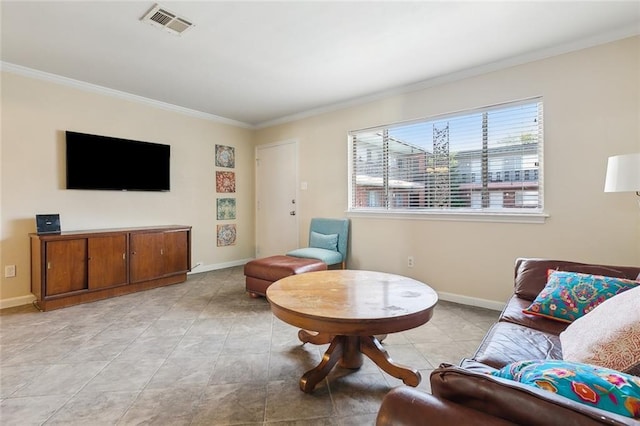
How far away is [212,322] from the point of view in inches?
105

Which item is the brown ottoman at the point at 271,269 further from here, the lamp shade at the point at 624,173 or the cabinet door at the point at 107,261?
the lamp shade at the point at 624,173

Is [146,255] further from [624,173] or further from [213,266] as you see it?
[624,173]

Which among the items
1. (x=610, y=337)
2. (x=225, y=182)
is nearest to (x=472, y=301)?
(x=610, y=337)

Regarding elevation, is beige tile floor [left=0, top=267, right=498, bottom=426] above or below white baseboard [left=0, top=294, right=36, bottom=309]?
below

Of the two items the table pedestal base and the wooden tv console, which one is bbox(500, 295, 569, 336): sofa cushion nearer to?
the table pedestal base

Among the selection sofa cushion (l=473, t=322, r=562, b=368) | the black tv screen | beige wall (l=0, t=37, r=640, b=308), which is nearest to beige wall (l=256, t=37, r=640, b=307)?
beige wall (l=0, t=37, r=640, b=308)

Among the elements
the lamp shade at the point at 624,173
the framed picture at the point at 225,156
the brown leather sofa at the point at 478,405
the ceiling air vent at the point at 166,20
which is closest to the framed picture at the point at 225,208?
the framed picture at the point at 225,156

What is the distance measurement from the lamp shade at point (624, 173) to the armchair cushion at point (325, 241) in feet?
8.76

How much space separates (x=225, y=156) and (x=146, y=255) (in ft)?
6.65

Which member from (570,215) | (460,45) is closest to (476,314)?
(570,215)

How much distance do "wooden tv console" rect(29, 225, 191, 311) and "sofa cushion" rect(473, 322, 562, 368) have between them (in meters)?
3.63

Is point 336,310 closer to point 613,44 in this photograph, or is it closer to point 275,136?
point 613,44

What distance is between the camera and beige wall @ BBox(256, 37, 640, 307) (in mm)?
2383

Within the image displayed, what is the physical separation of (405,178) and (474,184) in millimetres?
783
